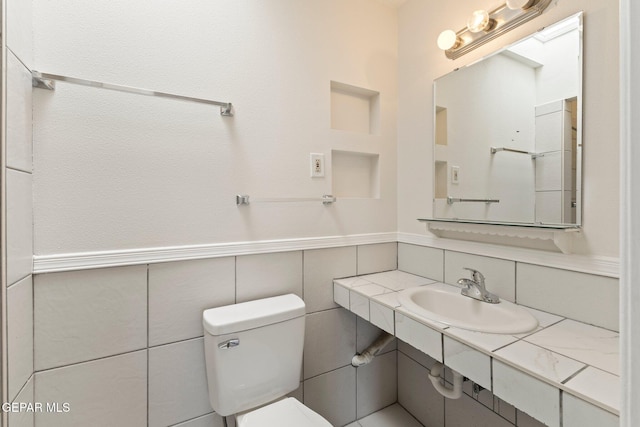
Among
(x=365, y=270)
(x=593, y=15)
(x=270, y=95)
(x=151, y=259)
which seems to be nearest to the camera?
(x=593, y=15)

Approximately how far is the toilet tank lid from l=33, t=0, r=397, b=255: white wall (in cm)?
29

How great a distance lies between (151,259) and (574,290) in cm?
159

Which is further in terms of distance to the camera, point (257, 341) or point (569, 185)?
point (257, 341)

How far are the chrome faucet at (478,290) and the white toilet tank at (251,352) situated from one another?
0.72 metres

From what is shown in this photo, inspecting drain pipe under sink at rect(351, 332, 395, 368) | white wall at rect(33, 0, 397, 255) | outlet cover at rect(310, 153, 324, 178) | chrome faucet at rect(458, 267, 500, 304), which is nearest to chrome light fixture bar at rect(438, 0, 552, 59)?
white wall at rect(33, 0, 397, 255)

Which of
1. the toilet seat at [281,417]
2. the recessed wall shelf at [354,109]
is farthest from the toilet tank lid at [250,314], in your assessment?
the recessed wall shelf at [354,109]

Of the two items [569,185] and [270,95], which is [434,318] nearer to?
[569,185]

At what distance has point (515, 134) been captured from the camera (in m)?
1.23

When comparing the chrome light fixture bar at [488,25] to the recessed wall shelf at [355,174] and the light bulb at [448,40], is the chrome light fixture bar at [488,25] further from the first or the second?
the recessed wall shelf at [355,174]

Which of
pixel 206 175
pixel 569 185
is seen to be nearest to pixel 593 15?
pixel 569 185

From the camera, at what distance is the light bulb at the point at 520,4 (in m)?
1.12

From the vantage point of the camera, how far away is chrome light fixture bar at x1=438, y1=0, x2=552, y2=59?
1.14 m

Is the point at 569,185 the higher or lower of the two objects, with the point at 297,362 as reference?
higher

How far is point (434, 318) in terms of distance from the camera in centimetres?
107
